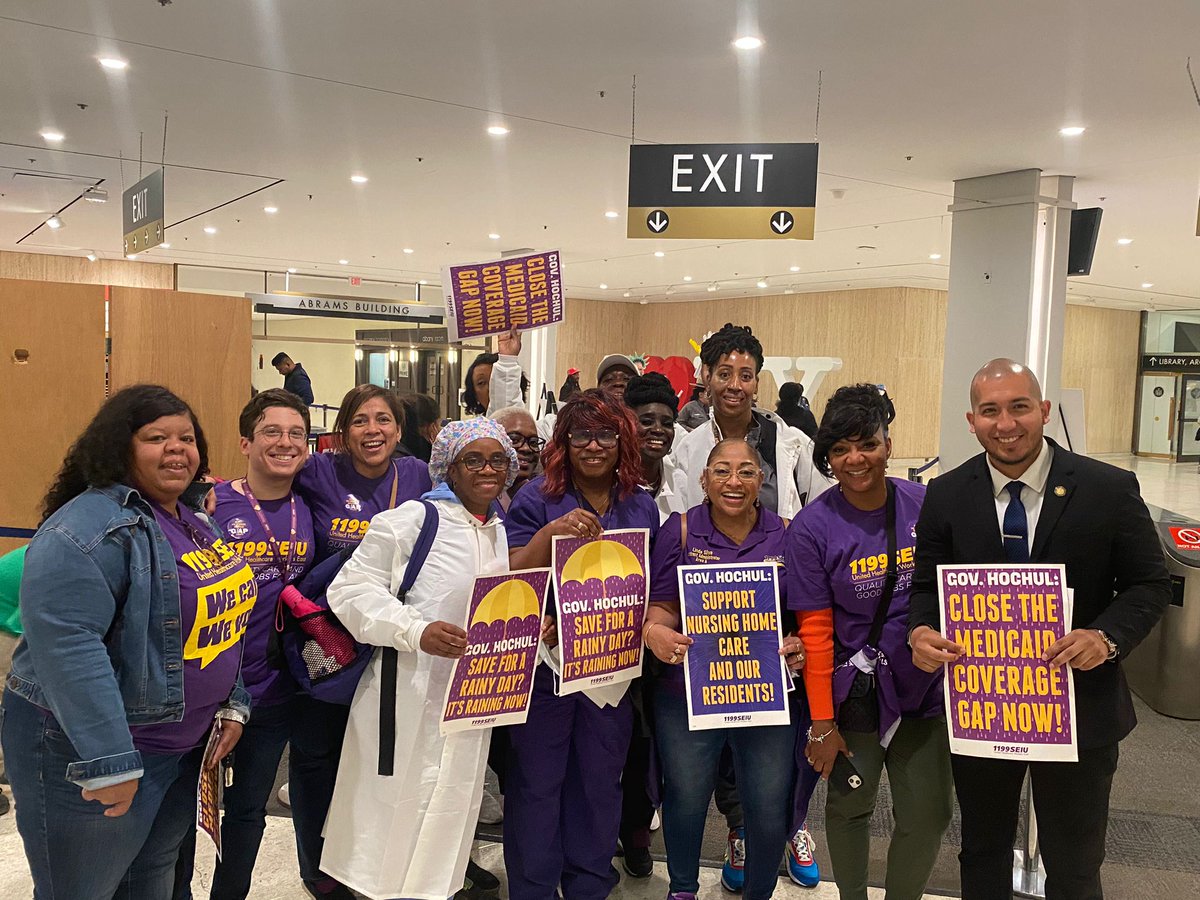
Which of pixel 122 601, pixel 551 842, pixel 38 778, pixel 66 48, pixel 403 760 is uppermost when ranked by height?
pixel 66 48

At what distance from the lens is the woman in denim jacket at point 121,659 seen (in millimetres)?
1782

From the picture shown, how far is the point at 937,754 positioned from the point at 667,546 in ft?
3.22

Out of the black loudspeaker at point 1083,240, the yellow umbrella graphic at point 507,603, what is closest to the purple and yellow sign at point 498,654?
the yellow umbrella graphic at point 507,603

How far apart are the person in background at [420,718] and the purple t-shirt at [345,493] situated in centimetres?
38

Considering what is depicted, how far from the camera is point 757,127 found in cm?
711

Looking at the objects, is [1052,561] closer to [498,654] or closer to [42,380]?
[498,654]

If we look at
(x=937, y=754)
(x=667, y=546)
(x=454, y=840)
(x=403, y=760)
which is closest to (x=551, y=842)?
(x=454, y=840)

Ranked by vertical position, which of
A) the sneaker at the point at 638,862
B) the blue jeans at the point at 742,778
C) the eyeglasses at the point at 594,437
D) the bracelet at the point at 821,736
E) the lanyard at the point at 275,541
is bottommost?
the sneaker at the point at 638,862

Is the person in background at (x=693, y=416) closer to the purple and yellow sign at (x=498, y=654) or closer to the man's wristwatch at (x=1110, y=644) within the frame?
the purple and yellow sign at (x=498, y=654)

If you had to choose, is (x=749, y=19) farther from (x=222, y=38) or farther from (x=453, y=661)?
(x=453, y=661)

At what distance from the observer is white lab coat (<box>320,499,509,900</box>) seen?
7.98ft

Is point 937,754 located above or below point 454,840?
above

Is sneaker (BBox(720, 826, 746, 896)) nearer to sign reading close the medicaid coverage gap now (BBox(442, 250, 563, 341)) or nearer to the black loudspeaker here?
sign reading close the medicaid coverage gap now (BBox(442, 250, 563, 341))

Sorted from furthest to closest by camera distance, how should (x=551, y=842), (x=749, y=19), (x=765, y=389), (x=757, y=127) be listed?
1. (x=765, y=389)
2. (x=757, y=127)
3. (x=749, y=19)
4. (x=551, y=842)
